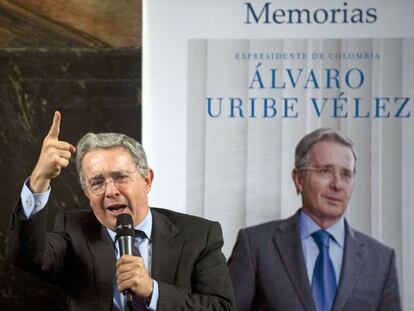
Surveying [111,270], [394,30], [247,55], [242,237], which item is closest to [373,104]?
[394,30]

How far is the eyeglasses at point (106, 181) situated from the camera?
12.2 ft

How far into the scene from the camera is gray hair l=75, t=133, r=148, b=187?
377cm

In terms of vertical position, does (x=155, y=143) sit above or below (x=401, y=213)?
above

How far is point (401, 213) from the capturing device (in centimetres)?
407

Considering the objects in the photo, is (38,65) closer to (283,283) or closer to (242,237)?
(242,237)

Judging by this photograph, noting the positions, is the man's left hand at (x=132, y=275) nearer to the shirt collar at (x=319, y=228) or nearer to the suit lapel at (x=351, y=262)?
the shirt collar at (x=319, y=228)

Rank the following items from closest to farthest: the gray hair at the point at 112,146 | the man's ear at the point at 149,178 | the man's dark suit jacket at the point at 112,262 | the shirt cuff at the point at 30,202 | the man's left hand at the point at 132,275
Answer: the man's left hand at the point at 132,275
the shirt cuff at the point at 30,202
the man's dark suit jacket at the point at 112,262
the gray hair at the point at 112,146
the man's ear at the point at 149,178

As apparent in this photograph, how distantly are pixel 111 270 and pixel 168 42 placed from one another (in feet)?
3.84

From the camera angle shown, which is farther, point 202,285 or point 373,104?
point 373,104

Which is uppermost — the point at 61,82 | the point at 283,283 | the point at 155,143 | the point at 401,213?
the point at 61,82

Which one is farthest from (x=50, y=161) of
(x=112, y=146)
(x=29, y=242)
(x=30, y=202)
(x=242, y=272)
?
(x=242, y=272)

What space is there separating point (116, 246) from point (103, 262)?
0.09 m

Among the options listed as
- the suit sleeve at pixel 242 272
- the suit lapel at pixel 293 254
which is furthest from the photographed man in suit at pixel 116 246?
the suit lapel at pixel 293 254

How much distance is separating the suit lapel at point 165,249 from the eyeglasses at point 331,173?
2.36 ft
